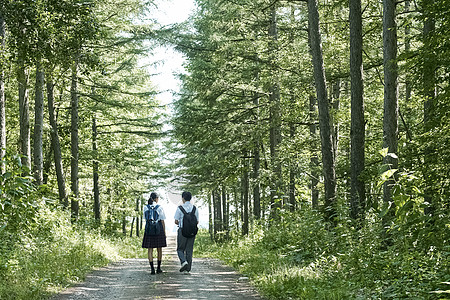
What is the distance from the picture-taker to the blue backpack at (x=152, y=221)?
11.5 m

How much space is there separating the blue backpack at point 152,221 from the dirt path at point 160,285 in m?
1.05

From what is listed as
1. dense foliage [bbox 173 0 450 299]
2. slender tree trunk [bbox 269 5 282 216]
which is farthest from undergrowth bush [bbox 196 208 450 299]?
slender tree trunk [bbox 269 5 282 216]

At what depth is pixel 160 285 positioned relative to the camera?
9188 millimetres

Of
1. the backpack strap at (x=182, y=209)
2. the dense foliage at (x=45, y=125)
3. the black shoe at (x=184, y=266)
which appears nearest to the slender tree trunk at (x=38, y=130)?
the dense foliage at (x=45, y=125)

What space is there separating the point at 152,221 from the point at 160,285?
265 centimetres

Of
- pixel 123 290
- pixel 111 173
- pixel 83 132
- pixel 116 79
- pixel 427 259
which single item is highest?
pixel 116 79

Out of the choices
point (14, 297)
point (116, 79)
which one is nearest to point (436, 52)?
point (14, 297)

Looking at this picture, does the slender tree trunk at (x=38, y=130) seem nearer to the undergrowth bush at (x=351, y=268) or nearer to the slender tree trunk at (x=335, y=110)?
the undergrowth bush at (x=351, y=268)

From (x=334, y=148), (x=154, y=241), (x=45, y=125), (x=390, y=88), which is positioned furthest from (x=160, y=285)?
(x=45, y=125)

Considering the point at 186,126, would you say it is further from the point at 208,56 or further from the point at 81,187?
the point at 81,187

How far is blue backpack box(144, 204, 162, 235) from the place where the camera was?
11547 mm

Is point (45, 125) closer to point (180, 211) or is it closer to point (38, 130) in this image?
point (38, 130)

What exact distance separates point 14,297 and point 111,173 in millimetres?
20007

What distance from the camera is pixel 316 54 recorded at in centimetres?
1246
